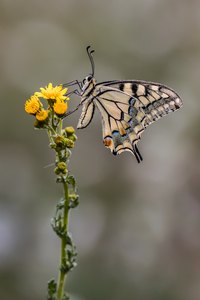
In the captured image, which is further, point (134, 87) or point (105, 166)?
point (105, 166)

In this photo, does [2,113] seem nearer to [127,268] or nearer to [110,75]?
[110,75]

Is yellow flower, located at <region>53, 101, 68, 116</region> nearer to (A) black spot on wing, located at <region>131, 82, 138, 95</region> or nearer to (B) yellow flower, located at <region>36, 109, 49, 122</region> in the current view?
(B) yellow flower, located at <region>36, 109, 49, 122</region>

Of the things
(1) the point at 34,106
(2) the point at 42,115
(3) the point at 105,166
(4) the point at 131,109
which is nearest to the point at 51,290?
(2) the point at 42,115

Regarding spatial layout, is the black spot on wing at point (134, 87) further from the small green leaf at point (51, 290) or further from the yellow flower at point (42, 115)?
the small green leaf at point (51, 290)

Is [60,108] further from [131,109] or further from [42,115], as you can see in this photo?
[131,109]

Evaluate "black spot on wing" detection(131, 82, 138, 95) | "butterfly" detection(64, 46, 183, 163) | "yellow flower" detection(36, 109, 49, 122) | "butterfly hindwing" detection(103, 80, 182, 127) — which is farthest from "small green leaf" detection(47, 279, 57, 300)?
"black spot on wing" detection(131, 82, 138, 95)

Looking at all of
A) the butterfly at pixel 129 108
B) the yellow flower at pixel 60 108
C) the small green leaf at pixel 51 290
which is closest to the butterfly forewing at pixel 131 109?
the butterfly at pixel 129 108
